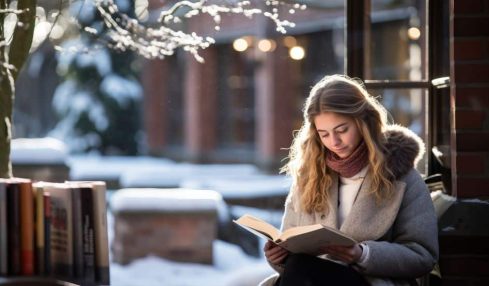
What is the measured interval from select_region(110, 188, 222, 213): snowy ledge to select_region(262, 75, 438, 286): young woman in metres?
4.40

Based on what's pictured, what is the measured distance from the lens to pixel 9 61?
13.8 ft

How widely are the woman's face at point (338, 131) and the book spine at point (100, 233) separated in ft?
2.56

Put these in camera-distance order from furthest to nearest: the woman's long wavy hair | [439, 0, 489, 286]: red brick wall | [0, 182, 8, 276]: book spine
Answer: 1. [439, 0, 489, 286]: red brick wall
2. the woman's long wavy hair
3. [0, 182, 8, 276]: book spine

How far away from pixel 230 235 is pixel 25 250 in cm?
806

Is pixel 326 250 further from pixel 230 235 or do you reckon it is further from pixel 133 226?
pixel 230 235

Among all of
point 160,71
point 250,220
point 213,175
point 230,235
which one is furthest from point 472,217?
point 160,71

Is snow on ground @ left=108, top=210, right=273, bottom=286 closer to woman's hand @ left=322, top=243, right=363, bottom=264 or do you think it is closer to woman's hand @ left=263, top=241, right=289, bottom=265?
woman's hand @ left=263, top=241, right=289, bottom=265

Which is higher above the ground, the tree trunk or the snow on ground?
the tree trunk

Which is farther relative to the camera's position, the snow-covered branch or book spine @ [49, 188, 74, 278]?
the snow-covered branch

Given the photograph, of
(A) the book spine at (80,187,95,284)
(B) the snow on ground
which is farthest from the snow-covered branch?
(B) the snow on ground

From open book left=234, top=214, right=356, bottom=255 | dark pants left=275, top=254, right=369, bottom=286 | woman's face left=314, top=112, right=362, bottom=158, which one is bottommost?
dark pants left=275, top=254, right=369, bottom=286

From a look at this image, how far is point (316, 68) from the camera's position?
1892 centimetres

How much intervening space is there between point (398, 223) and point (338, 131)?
1.18 feet

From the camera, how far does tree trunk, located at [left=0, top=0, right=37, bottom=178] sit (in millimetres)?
3984
